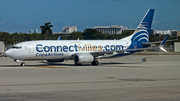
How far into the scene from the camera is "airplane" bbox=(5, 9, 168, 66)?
113 ft

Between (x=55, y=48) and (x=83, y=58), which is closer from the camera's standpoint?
(x=83, y=58)

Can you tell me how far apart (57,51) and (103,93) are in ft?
74.9

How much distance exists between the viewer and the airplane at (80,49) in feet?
113

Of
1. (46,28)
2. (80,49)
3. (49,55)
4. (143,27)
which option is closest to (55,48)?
(49,55)

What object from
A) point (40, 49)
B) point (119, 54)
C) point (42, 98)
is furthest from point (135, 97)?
point (119, 54)

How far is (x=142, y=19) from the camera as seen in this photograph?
4238 centimetres

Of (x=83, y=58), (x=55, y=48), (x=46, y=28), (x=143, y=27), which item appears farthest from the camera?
(x=46, y=28)

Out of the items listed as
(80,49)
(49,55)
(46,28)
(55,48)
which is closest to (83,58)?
(80,49)

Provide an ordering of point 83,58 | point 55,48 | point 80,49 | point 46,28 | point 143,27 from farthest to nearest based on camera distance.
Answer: point 46,28
point 143,27
point 80,49
point 55,48
point 83,58

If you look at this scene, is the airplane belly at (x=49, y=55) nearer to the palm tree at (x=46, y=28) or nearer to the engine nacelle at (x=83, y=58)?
the engine nacelle at (x=83, y=58)

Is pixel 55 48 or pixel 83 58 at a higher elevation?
pixel 55 48

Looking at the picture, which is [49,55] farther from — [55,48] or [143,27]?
[143,27]

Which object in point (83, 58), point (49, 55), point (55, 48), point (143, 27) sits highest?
point (143, 27)

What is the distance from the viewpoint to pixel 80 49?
3747 centimetres
